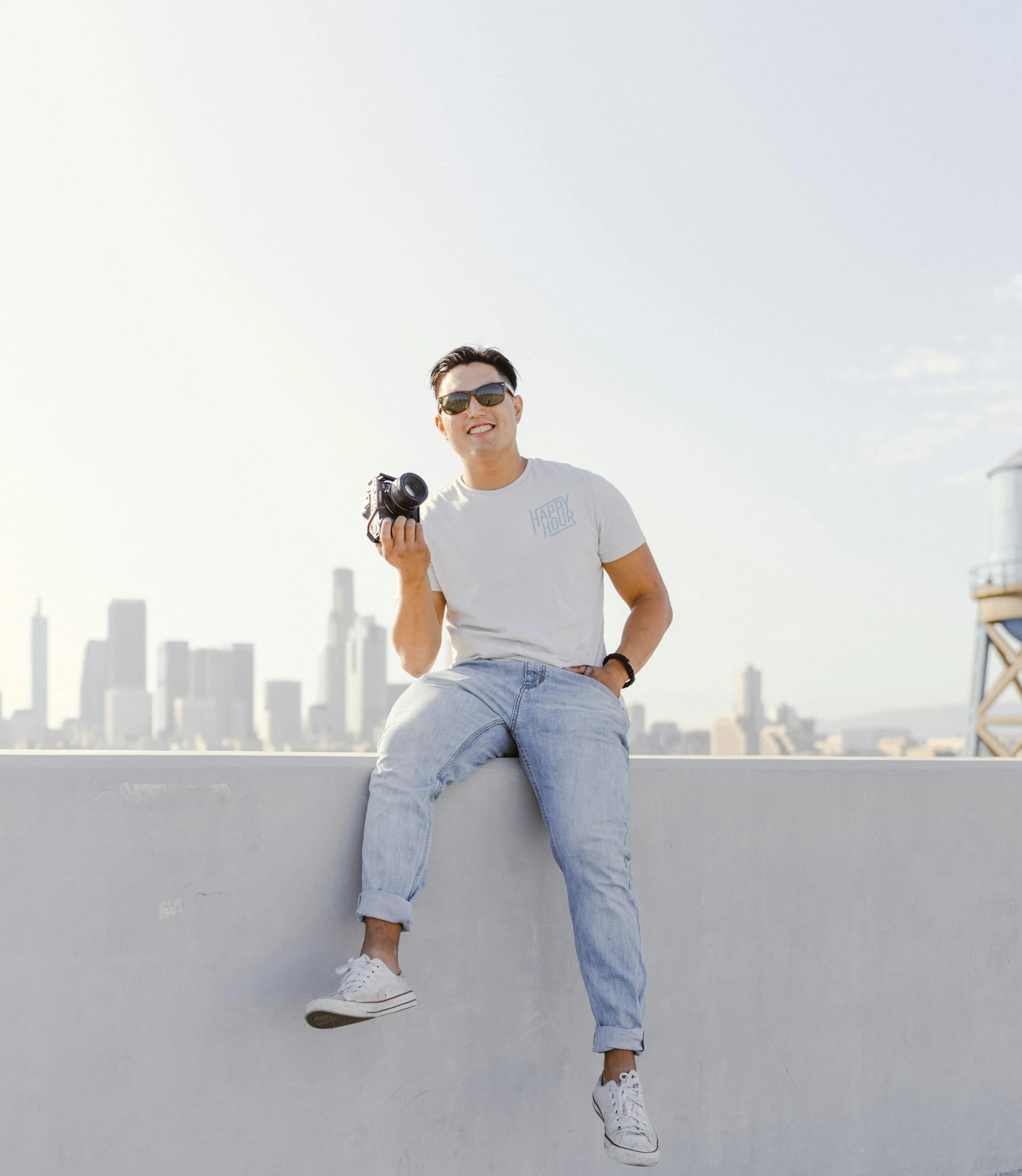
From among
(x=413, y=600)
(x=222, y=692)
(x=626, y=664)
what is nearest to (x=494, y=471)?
(x=413, y=600)

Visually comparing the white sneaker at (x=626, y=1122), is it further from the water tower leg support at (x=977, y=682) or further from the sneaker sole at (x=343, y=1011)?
the water tower leg support at (x=977, y=682)

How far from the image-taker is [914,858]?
2.57 metres

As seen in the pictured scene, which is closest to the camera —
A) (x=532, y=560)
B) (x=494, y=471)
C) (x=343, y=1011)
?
(x=343, y=1011)

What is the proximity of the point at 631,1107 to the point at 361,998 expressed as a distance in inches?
21.7

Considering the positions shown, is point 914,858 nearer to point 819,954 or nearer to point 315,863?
point 819,954

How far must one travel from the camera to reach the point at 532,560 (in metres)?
2.38

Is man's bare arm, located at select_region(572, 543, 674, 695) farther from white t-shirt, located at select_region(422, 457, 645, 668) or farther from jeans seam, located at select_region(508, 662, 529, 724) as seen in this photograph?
jeans seam, located at select_region(508, 662, 529, 724)

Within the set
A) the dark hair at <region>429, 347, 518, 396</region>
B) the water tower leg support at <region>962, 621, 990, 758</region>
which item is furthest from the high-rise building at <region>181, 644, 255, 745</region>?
the dark hair at <region>429, 347, 518, 396</region>

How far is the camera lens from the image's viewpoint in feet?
7.19

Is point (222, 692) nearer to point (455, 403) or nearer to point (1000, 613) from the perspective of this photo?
point (1000, 613)

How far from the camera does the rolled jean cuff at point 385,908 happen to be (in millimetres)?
1863

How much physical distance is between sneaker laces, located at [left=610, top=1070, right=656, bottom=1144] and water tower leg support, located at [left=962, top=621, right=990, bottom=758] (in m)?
13.6

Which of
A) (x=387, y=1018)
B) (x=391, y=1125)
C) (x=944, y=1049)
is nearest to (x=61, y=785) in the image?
(x=387, y=1018)

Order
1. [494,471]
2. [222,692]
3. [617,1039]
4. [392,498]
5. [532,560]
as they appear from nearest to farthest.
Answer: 1. [617,1039]
2. [392,498]
3. [532,560]
4. [494,471]
5. [222,692]
